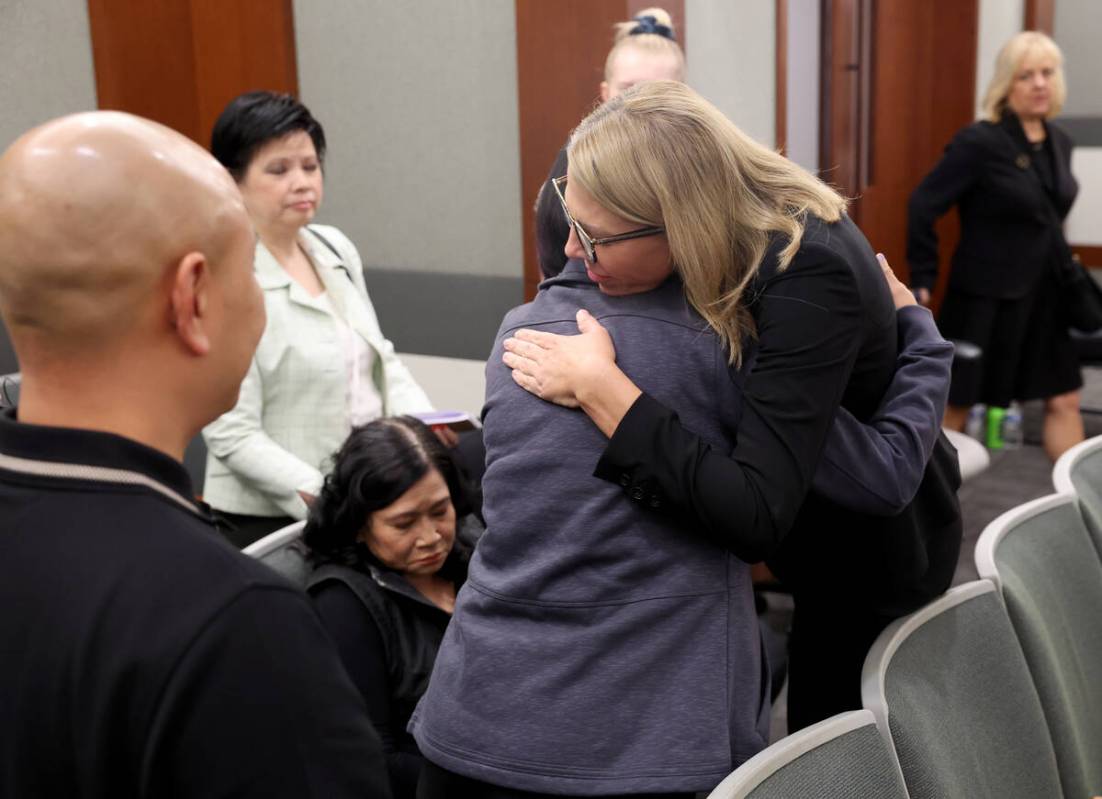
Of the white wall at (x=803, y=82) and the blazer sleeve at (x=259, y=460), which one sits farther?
the white wall at (x=803, y=82)

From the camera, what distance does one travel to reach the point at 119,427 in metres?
0.82

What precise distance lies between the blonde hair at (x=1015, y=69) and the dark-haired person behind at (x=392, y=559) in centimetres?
315

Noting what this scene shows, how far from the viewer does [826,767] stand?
1.29 m

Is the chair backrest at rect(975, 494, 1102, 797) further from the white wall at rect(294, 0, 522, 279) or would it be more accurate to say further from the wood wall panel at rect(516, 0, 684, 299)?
the white wall at rect(294, 0, 522, 279)

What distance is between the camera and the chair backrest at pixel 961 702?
1455 millimetres

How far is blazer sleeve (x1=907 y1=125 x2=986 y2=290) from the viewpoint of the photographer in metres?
4.60

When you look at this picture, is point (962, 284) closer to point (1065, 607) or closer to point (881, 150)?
point (881, 150)

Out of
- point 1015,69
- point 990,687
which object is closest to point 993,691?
point 990,687

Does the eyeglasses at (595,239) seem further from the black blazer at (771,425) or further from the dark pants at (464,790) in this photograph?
the dark pants at (464,790)

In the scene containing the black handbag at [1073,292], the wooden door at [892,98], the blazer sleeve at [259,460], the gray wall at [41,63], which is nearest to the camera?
the blazer sleeve at [259,460]

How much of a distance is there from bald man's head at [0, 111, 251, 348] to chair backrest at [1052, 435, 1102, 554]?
175cm

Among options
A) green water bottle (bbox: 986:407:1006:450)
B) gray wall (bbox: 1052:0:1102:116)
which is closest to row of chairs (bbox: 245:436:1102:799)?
green water bottle (bbox: 986:407:1006:450)

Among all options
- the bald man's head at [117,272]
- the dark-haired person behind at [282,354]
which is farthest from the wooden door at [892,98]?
the bald man's head at [117,272]

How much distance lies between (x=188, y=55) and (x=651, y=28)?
4.98 feet
